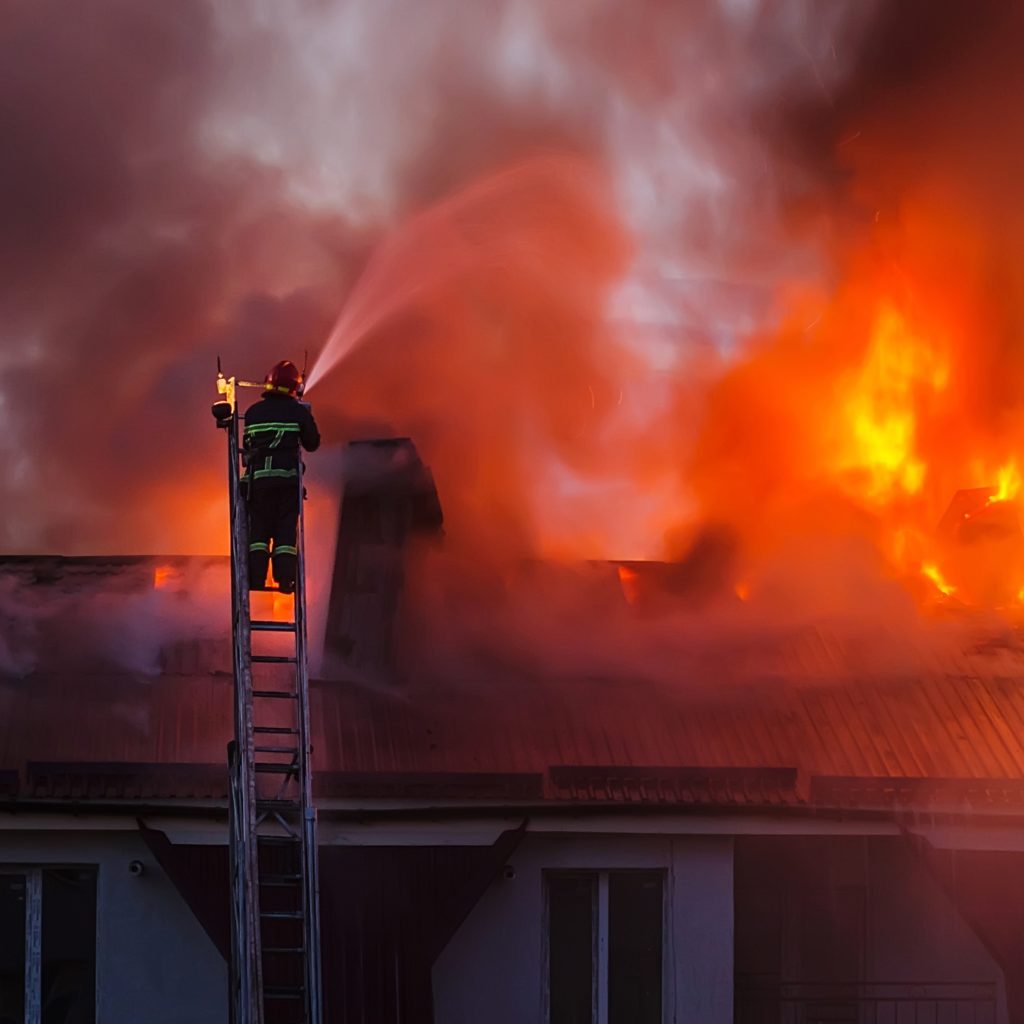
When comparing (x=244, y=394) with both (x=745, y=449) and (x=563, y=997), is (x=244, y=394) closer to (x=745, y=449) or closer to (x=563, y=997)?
(x=745, y=449)

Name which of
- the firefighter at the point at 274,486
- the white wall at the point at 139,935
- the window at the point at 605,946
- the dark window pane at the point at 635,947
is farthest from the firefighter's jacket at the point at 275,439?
the dark window pane at the point at 635,947

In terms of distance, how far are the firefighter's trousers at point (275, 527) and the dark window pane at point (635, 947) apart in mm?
3854

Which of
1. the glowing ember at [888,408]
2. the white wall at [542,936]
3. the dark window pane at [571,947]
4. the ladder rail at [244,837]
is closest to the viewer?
the ladder rail at [244,837]

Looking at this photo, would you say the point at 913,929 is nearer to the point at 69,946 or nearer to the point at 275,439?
the point at 69,946

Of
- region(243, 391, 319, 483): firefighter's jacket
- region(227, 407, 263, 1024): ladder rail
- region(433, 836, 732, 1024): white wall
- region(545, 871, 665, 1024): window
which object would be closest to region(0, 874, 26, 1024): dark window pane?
region(227, 407, 263, 1024): ladder rail

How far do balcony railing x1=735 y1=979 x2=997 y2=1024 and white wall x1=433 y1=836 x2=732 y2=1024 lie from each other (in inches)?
22.9

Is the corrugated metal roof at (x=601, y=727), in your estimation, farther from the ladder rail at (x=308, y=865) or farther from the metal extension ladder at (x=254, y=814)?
the ladder rail at (x=308, y=865)

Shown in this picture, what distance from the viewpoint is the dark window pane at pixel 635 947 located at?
13.3m

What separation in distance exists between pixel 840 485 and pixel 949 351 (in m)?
2.15

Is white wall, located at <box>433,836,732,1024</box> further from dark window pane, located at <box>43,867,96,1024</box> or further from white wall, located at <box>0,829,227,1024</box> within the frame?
dark window pane, located at <box>43,867,96,1024</box>

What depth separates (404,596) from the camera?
15211mm

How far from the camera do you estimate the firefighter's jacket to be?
11.4 m

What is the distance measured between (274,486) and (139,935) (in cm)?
359

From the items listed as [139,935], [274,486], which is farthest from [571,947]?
[274,486]
